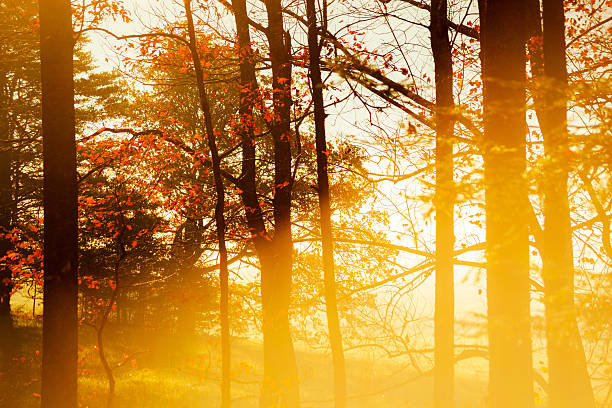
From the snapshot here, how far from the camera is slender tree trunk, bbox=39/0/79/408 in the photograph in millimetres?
5637

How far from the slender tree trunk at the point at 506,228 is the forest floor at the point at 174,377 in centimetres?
762

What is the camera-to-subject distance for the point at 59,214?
579 cm

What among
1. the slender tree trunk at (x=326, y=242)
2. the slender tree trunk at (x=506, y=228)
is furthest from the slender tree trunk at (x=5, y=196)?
the slender tree trunk at (x=506, y=228)

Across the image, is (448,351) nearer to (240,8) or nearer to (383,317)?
(383,317)

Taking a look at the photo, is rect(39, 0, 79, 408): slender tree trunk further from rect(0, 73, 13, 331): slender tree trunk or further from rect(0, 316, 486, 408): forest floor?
rect(0, 73, 13, 331): slender tree trunk

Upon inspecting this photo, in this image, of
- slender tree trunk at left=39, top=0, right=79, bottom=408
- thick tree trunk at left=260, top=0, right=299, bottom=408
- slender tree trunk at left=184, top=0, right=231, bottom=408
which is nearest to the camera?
slender tree trunk at left=39, top=0, right=79, bottom=408

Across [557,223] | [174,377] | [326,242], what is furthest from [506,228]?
[174,377]

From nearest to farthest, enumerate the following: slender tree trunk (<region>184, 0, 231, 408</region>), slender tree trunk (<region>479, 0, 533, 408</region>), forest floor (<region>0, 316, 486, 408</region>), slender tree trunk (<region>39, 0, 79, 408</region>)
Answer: slender tree trunk (<region>479, 0, 533, 408</region>), slender tree trunk (<region>39, 0, 79, 408</region>), slender tree trunk (<region>184, 0, 231, 408</region>), forest floor (<region>0, 316, 486, 408</region>)

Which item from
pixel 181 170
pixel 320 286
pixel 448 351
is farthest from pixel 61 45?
pixel 181 170

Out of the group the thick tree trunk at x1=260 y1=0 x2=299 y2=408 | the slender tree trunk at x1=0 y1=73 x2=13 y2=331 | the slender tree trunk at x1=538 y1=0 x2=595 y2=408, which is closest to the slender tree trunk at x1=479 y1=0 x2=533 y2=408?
the slender tree trunk at x1=538 y1=0 x2=595 y2=408

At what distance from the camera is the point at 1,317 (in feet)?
59.6

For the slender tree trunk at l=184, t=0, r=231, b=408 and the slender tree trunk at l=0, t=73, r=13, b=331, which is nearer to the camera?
the slender tree trunk at l=184, t=0, r=231, b=408

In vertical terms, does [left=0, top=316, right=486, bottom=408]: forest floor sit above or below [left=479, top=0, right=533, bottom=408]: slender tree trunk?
below

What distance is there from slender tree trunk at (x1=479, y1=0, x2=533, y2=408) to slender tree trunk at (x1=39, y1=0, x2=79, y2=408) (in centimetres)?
480
